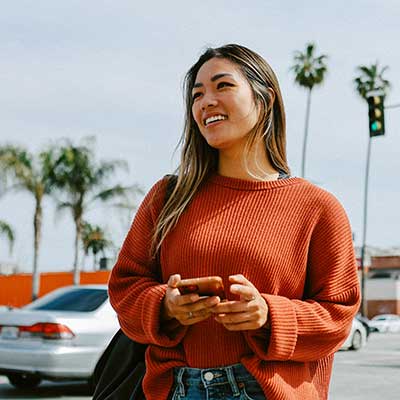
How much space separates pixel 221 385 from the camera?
1.99m

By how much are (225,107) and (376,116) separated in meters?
14.4

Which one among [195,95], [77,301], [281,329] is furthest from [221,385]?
[77,301]

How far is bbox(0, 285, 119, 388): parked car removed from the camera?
8766 mm

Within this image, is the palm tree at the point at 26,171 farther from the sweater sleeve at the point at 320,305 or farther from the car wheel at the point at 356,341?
the sweater sleeve at the point at 320,305

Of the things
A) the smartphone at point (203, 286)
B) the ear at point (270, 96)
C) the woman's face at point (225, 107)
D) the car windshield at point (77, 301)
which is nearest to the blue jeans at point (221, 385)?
the smartphone at point (203, 286)

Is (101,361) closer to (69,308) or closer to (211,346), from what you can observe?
(211,346)

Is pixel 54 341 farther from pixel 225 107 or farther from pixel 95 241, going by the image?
pixel 95 241

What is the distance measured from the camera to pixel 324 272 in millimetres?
2057

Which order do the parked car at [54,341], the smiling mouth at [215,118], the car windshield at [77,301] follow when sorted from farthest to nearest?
the car windshield at [77,301] < the parked car at [54,341] < the smiling mouth at [215,118]

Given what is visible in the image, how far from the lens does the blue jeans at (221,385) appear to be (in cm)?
198

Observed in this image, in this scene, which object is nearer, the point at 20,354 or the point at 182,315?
the point at 182,315

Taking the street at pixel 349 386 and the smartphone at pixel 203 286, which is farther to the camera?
the street at pixel 349 386

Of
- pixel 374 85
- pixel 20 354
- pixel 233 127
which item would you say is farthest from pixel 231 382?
pixel 374 85

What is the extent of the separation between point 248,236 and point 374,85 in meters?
44.9
